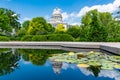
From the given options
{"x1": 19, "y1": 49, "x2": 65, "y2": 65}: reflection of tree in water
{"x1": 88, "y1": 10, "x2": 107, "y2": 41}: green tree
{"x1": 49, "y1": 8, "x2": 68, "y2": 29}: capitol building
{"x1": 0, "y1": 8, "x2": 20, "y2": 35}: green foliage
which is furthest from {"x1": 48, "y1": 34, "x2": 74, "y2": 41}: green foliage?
{"x1": 49, "y1": 8, "x2": 68, "y2": 29}: capitol building

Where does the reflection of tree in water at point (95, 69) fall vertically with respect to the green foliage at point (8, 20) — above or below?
below

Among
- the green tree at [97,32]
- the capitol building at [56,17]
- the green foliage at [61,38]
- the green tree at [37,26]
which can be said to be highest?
the capitol building at [56,17]

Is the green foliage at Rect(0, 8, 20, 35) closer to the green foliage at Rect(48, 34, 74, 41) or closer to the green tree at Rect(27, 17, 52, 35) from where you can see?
the green tree at Rect(27, 17, 52, 35)

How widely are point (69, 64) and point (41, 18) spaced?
35452 millimetres

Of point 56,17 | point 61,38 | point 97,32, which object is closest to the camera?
point 97,32

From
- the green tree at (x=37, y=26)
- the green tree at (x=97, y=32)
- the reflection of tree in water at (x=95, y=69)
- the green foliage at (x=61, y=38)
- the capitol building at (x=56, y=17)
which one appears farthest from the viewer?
the capitol building at (x=56, y=17)

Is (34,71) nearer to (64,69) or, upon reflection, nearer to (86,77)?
(64,69)

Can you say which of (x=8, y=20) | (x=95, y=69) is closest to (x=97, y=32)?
(x=95, y=69)

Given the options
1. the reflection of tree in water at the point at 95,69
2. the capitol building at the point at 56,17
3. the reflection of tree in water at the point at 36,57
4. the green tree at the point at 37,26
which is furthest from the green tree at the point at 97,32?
the capitol building at the point at 56,17

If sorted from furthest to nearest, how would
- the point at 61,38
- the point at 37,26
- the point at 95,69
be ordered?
the point at 37,26 → the point at 61,38 → the point at 95,69

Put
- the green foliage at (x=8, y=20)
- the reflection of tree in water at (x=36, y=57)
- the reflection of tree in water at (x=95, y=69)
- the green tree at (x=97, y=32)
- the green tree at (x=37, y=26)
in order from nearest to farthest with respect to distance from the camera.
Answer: the reflection of tree in water at (x=95, y=69)
the reflection of tree in water at (x=36, y=57)
the green tree at (x=97, y=32)
the green foliage at (x=8, y=20)
the green tree at (x=37, y=26)

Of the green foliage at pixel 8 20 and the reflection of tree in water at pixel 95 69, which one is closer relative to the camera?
the reflection of tree in water at pixel 95 69

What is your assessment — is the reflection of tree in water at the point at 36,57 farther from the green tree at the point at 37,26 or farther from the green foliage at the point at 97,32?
the green tree at the point at 37,26

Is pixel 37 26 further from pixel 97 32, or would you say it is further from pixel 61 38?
pixel 97 32
